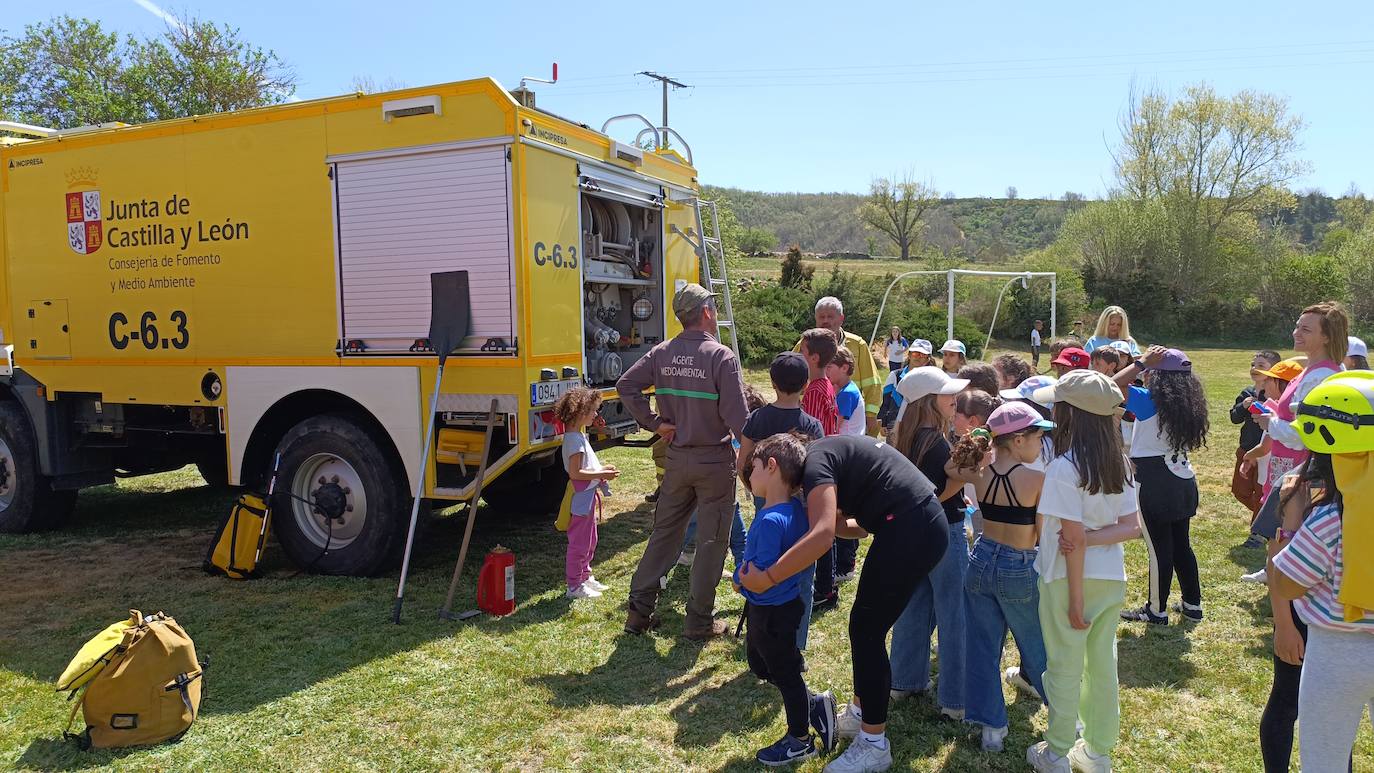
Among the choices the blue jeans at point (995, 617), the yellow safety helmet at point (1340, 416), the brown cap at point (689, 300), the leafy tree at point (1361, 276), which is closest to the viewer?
the yellow safety helmet at point (1340, 416)

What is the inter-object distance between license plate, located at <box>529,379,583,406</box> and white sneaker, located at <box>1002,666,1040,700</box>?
293cm

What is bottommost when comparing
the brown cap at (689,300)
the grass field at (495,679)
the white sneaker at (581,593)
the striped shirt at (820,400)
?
the grass field at (495,679)

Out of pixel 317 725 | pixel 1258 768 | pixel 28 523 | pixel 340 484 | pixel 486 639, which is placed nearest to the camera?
pixel 1258 768

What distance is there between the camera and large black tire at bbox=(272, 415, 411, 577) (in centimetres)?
555

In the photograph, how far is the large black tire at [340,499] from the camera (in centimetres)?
555

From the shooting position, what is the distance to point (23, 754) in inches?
141

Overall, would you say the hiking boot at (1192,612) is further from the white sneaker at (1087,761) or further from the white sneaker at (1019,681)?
the white sneaker at (1087,761)

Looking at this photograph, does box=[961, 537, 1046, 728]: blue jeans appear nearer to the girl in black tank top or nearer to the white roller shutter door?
the girl in black tank top

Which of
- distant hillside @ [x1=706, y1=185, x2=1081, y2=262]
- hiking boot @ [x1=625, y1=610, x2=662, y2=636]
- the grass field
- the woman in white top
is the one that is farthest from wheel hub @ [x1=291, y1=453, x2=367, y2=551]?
distant hillside @ [x1=706, y1=185, x2=1081, y2=262]

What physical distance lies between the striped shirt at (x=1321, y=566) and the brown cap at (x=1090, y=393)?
0.79m

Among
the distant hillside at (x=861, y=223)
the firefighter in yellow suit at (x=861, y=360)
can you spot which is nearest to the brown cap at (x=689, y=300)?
the firefighter in yellow suit at (x=861, y=360)

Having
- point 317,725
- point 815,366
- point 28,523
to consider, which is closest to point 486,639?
point 317,725

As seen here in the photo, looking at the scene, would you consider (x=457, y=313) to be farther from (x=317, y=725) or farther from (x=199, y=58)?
(x=199, y=58)

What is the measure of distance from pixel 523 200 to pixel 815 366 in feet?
6.44
